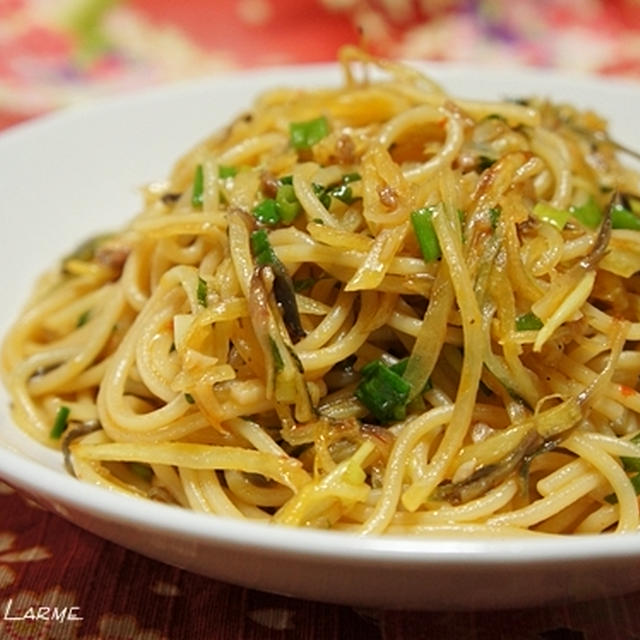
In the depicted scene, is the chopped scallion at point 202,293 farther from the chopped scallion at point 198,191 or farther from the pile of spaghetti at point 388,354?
the chopped scallion at point 198,191

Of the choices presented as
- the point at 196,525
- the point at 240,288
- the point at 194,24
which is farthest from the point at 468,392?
the point at 194,24

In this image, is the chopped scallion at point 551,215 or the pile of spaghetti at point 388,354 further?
the chopped scallion at point 551,215

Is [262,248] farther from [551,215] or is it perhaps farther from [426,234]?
[551,215]

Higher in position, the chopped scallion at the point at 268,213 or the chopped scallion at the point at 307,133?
the chopped scallion at the point at 307,133

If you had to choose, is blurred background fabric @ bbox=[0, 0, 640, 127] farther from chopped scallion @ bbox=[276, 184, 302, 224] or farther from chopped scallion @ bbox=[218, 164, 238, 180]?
chopped scallion @ bbox=[276, 184, 302, 224]

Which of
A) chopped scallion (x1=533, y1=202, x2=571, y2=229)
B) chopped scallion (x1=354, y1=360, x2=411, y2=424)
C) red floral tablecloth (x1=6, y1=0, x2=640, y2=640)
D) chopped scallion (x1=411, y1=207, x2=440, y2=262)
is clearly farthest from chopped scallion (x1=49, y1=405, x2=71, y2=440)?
red floral tablecloth (x1=6, y1=0, x2=640, y2=640)

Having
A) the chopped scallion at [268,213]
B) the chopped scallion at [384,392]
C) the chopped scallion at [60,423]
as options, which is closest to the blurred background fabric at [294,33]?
the chopped scallion at [60,423]

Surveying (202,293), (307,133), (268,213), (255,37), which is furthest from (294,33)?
(202,293)
